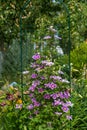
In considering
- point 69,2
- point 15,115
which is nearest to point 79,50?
point 69,2

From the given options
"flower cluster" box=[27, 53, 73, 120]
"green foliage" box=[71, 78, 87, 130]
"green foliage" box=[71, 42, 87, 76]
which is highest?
"flower cluster" box=[27, 53, 73, 120]

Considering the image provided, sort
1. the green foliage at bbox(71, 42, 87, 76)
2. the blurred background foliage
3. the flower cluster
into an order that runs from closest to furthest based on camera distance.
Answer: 1. the flower cluster
2. the green foliage at bbox(71, 42, 87, 76)
3. the blurred background foliage

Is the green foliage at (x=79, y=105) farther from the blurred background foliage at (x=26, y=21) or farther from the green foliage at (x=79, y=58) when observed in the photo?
the blurred background foliage at (x=26, y=21)

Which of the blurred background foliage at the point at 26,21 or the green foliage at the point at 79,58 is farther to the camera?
the blurred background foliage at the point at 26,21

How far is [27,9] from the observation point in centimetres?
1164

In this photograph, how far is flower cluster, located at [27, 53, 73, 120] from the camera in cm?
503

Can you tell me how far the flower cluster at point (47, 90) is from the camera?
16.5ft

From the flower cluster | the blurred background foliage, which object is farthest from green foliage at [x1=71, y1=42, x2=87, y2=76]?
the flower cluster

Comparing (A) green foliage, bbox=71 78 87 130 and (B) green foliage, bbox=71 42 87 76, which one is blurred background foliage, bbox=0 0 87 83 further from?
(A) green foliage, bbox=71 78 87 130

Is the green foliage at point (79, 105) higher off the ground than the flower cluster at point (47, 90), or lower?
lower

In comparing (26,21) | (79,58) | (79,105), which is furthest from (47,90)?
(26,21)

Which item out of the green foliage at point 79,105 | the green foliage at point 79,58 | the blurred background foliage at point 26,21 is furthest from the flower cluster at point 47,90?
the blurred background foliage at point 26,21

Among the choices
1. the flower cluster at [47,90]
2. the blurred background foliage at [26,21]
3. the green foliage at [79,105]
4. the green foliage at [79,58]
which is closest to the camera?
the flower cluster at [47,90]

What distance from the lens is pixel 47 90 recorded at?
5.07 meters
